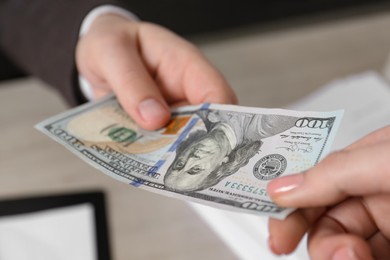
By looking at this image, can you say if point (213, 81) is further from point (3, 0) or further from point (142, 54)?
point (3, 0)

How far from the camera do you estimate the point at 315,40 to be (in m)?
1.09

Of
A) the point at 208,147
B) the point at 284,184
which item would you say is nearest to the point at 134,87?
the point at 208,147

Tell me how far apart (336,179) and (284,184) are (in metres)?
0.05

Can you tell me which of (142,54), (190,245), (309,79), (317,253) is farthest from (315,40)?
(317,253)

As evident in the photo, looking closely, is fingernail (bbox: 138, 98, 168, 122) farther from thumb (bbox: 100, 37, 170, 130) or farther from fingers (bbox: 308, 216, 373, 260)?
fingers (bbox: 308, 216, 373, 260)

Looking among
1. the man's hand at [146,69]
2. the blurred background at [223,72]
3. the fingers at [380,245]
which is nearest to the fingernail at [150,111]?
the man's hand at [146,69]

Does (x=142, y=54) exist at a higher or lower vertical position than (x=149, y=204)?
higher

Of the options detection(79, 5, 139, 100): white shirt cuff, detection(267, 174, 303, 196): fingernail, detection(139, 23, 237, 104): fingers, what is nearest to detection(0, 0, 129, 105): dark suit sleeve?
detection(79, 5, 139, 100): white shirt cuff

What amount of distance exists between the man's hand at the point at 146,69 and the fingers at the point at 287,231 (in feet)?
0.72

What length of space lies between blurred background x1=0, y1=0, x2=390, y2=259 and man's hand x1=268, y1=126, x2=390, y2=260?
0.22 metres

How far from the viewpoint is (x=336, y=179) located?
1.47 ft

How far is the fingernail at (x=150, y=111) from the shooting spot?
64 centimetres

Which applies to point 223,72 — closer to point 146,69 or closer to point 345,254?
point 146,69

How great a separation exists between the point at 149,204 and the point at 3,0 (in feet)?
1.85
